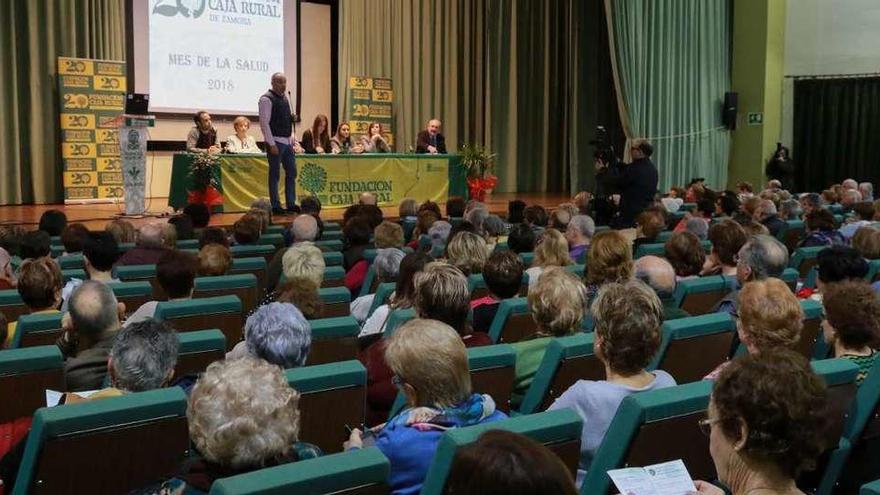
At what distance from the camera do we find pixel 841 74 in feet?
45.9

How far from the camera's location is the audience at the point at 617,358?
7.45ft

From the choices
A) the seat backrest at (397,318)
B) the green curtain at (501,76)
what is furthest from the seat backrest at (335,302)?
the green curtain at (501,76)

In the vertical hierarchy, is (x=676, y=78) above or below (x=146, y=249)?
above

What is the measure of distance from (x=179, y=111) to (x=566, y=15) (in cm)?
711

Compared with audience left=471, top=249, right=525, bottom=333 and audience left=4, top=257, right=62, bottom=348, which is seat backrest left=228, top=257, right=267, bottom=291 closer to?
audience left=4, top=257, right=62, bottom=348

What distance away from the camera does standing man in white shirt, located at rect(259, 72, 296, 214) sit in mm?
8672

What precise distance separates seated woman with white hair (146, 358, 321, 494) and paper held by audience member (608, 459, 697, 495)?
0.66 metres

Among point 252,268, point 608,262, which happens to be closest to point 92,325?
point 252,268

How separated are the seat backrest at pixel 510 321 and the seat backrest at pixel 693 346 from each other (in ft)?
2.06

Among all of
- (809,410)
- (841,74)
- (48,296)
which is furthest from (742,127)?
(809,410)

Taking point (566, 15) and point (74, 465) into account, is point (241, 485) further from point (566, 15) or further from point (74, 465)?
point (566, 15)

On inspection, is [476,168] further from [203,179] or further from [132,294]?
[132,294]

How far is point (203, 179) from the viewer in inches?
366

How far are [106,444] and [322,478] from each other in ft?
2.36
